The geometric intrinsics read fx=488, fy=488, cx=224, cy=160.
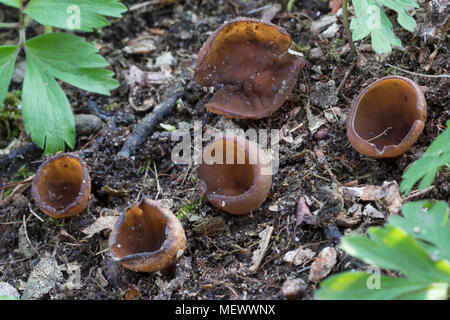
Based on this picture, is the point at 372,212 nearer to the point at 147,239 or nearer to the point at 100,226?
the point at 147,239

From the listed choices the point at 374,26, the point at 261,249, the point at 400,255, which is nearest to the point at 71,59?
the point at 261,249

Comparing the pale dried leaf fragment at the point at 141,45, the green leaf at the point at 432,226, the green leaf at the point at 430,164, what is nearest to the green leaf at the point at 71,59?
the pale dried leaf fragment at the point at 141,45

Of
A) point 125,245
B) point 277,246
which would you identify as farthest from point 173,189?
point 277,246

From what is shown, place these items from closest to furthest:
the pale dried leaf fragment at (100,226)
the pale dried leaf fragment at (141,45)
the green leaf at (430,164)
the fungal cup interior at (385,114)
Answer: the green leaf at (430,164)
the fungal cup interior at (385,114)
the pale dried leaf fragment at (100,226)
the pale dried leaf fragment at (141,45)

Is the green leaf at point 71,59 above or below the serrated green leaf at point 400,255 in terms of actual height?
below

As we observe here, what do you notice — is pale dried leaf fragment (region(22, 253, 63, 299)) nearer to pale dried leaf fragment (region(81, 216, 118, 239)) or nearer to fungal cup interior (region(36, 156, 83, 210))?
pale dried leaf fragment (region(81, 216, 118, 239))

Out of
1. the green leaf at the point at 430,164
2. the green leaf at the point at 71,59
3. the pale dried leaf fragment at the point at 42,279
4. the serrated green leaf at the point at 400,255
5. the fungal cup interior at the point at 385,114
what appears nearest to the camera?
the serrated green leaf at the point at 400,255

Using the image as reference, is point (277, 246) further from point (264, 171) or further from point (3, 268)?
point (3, 268)

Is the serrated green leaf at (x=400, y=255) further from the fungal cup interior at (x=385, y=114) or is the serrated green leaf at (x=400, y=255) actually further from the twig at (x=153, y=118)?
the twig at (x=153, y=118)
